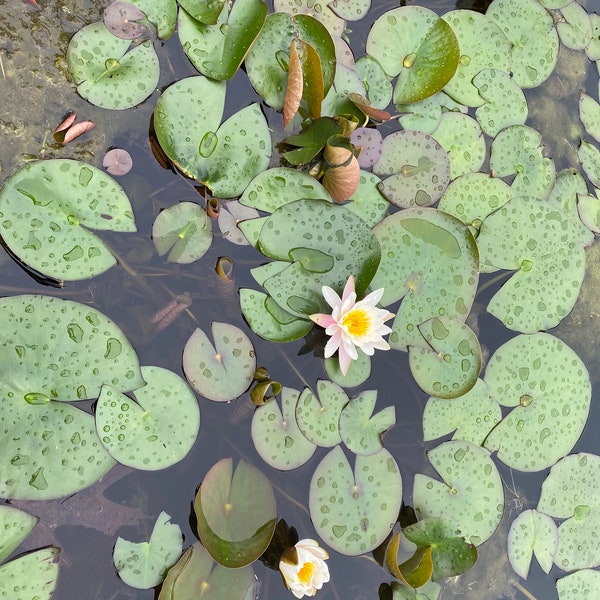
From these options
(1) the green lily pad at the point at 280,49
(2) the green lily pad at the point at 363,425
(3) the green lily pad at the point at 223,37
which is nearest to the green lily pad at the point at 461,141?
(1) the green lily pad at the point at 280,49

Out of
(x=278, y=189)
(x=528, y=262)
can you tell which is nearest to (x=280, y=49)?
(x=278, y=189)

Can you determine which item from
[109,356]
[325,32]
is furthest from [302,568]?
[325,32]

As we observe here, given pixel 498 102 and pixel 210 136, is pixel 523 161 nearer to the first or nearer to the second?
pixel 498 102

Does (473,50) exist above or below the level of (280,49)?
above

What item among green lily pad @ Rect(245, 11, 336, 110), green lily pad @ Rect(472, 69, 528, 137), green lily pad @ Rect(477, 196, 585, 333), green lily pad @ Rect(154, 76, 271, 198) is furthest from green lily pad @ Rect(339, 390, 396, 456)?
green lily pad @ Rect(472, 69, 528, 137)

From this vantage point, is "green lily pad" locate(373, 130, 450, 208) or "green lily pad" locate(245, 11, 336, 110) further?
"green lily pad" locate(373, 130, 450, 208)

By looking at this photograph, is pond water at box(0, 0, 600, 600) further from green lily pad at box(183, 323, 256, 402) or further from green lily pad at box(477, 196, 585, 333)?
green lily pad at box(477, 196, 585, 333)
